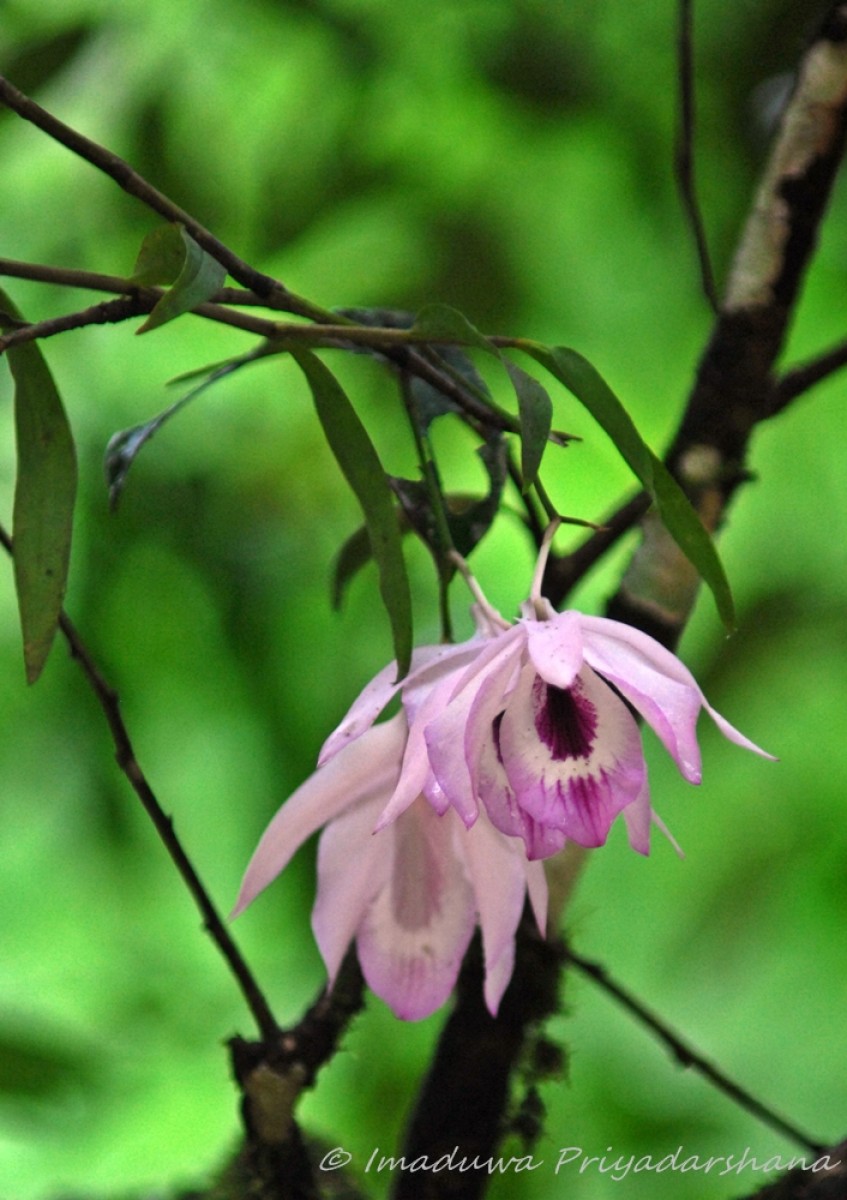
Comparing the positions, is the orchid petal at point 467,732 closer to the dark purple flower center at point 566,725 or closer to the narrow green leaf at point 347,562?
the dark purple flower center at point 566,725

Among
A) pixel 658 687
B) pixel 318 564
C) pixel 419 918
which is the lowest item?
pixel 318 564

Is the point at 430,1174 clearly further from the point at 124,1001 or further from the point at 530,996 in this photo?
the point at 124,1001

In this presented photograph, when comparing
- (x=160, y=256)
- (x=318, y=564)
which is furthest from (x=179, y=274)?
(x=318, y=564)

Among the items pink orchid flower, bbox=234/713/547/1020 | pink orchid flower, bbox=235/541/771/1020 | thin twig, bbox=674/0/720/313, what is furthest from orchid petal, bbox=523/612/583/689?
thin twig, bbox=674/0/720/313

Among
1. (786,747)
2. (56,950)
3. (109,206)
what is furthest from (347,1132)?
(109,206)

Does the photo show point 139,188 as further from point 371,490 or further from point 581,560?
point 581,560

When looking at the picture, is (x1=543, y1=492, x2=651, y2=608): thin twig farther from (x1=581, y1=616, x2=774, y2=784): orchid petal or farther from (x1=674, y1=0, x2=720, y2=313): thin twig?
(x1=581, y1=616, x2=774, y2=784): orchid petal

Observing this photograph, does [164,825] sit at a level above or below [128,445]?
below
